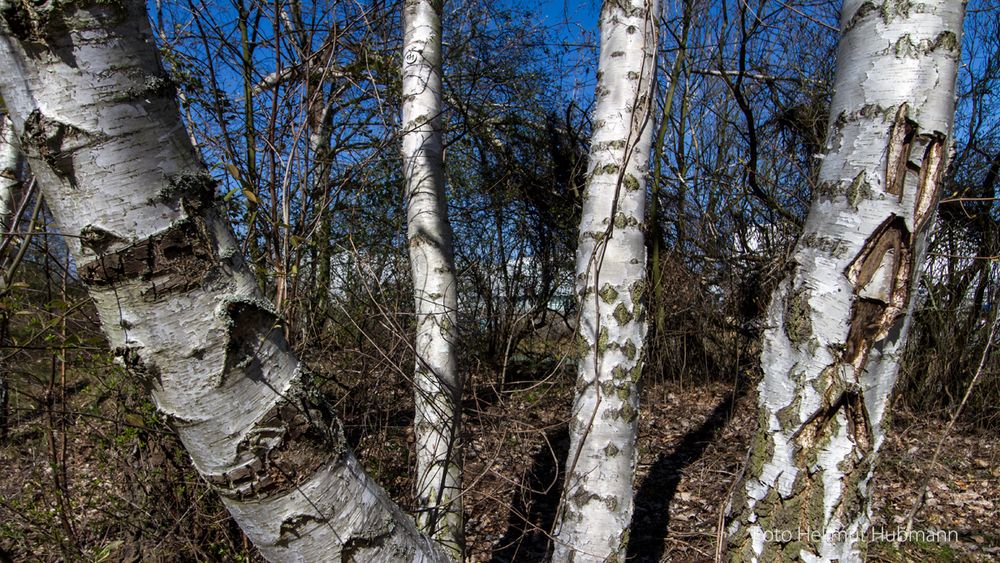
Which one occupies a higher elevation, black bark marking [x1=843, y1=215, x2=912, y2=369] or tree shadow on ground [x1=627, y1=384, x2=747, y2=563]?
black bark marking [x1=843, y1=215, x2=912, y2=369]

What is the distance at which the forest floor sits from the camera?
247cm

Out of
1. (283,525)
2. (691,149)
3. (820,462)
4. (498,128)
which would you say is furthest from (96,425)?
(691,149)

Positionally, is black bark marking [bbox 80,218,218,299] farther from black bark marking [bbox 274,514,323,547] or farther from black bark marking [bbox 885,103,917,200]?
black bark marking [bbox 885,103,917,200]

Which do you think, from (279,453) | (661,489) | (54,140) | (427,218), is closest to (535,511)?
(661,489)

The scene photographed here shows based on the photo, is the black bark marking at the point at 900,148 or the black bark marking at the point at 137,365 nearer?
the black bark marking at the point at 137,365

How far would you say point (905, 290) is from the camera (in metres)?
1.35

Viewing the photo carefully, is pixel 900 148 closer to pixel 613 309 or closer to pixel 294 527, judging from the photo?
pixel 613 309

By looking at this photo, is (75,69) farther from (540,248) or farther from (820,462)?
(540,248)

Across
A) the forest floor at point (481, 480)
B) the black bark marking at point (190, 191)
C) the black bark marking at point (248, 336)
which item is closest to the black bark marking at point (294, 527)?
the black bark marking at point (248, 336)

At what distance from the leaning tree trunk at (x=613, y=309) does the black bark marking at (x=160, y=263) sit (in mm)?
1451

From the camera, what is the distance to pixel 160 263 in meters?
0.77

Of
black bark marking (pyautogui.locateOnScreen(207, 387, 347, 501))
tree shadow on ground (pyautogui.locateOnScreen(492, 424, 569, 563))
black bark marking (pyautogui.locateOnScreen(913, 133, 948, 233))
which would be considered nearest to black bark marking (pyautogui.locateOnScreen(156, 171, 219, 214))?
black bark marking (pyautogui.locateOnScreen(207, 387, 347, 501))

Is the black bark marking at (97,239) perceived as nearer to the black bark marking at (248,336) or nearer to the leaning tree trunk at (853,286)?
the black bark marking at (248,336)

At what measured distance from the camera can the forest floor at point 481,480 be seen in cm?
247
